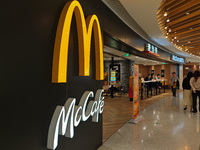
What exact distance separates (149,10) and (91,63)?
7.95ft

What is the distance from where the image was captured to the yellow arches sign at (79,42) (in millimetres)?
1767

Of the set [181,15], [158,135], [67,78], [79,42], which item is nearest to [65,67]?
[67,78]

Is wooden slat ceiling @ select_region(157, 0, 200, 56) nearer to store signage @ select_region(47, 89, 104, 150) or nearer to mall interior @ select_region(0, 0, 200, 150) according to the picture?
mall interior @ select_region(0, 0, 200, 150)

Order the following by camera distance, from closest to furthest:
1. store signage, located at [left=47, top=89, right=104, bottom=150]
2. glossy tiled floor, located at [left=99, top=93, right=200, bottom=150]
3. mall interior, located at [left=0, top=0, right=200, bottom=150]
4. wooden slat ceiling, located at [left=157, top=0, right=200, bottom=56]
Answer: mall interior, located at [left=0, top=0, right=200, bottom=150], store signage, located at [left=47, top=89, right=104, bottom=150], glossy tiled floor, located at [left=99, top=93, right=200, bottom=150], wooden slat ceiling, located at [left=157, top=0, right=200, bottom=56]

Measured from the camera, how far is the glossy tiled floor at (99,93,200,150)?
3014 mm

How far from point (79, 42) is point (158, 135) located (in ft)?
9.77

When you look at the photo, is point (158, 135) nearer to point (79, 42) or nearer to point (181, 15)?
point (79, 42)

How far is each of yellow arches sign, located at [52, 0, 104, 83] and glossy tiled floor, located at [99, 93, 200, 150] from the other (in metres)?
1.62

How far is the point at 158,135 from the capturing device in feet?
11.7

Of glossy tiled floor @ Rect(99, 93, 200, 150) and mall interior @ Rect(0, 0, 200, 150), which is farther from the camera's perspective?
glossy tiled floor @ Rect(99, 93, 200, 150)

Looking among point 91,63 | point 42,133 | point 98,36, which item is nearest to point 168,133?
point 91,63

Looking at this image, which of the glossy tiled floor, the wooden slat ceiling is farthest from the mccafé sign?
the wooden slat ceiling

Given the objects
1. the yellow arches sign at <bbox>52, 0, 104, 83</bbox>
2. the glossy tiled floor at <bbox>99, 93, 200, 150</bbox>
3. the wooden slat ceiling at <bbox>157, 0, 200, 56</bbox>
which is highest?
the wooden slat ceiling at <bbox>157, 0, 200, 56</bbox>

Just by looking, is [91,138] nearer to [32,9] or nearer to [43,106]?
[43,106]
